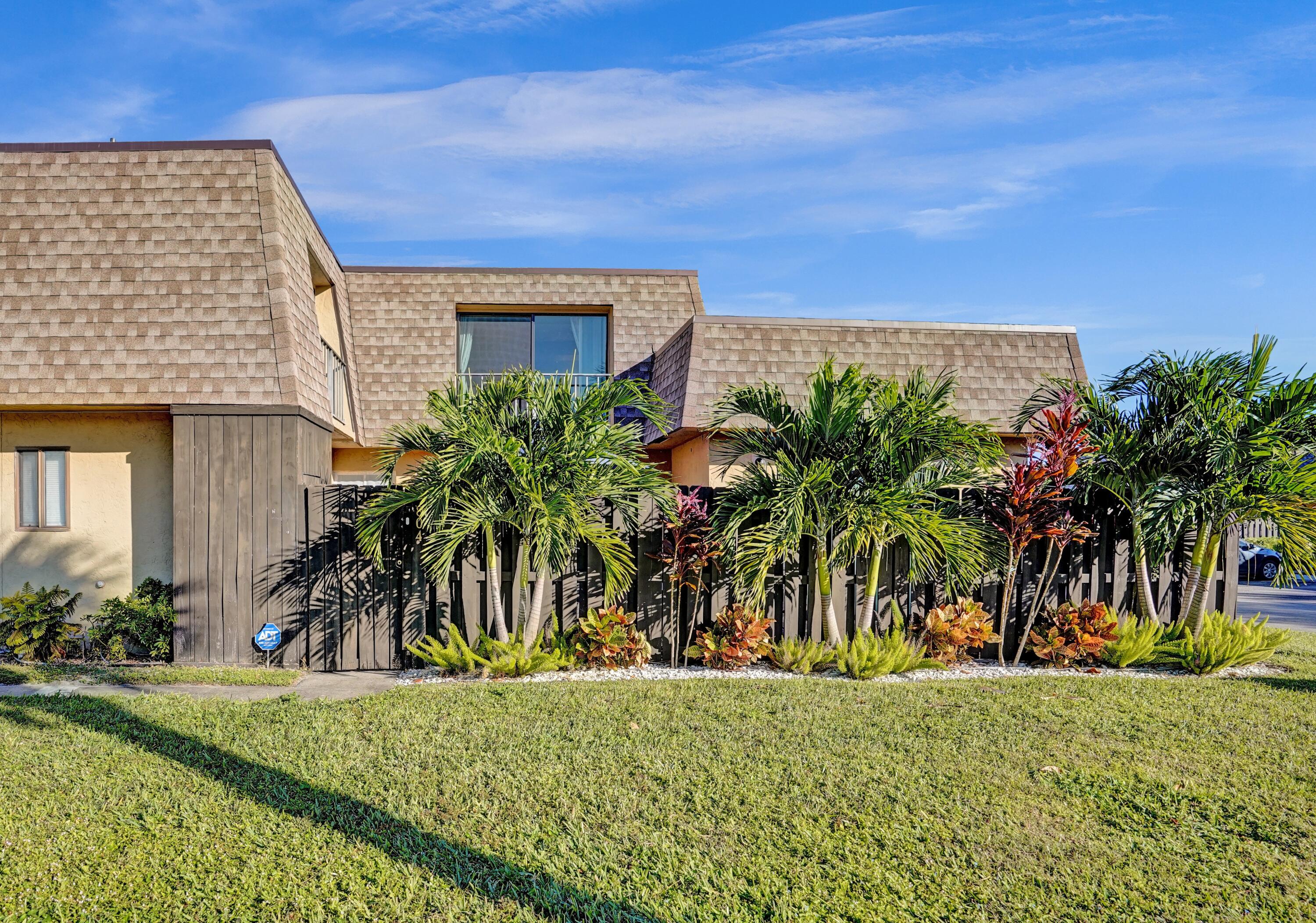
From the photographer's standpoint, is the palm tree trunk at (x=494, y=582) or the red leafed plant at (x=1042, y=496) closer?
the palm tree trunk at (x=494, y=582)

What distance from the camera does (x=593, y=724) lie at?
17.1 ft

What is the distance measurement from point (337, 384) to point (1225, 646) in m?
11.2

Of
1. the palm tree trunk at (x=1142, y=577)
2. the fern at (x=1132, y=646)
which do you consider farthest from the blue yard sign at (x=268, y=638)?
the palm tree trunk at (x=1142, y=577)

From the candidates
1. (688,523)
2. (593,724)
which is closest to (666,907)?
(593,724)

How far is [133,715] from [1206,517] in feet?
28.6

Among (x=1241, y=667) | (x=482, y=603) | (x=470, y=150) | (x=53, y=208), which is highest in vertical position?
(x=470, y=150)

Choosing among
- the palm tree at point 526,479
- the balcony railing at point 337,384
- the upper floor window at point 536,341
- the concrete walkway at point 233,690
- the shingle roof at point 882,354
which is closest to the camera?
the concrete walkway at point 233,690

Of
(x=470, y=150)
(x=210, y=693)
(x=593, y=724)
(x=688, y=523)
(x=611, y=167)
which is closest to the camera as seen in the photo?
(x=593, y=724)

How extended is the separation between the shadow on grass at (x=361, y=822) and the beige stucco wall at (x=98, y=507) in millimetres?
2935

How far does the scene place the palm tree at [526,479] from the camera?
6.49 m

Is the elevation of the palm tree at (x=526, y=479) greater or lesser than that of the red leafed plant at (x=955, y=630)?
greater

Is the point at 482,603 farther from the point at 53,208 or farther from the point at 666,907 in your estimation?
the point at 53,208

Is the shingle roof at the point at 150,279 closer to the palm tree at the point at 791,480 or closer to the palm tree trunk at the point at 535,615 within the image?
the palm tree trunk at the point at 535,615

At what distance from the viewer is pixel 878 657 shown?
6.69 metres
